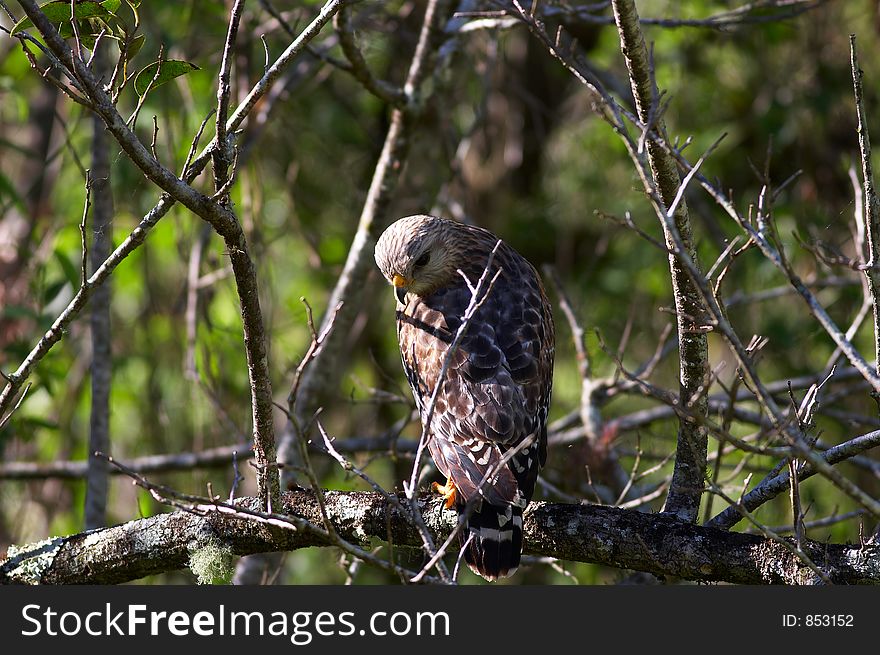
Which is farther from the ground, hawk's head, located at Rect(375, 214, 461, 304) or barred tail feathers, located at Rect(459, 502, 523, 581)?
hawk's head, located at Rect(375, 214, 461, 304)

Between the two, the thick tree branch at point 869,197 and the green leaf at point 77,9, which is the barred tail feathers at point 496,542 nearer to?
the thick tree branch at point 869,197

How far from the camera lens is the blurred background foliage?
526 cm

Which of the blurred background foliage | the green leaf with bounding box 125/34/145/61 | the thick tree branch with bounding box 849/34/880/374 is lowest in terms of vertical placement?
the thick tree branch with bounding box 849/34/880/374

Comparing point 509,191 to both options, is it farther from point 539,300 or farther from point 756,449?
point 756,449

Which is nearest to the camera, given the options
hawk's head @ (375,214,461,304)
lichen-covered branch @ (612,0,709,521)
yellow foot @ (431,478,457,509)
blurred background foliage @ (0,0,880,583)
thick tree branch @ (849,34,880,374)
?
thick tree branch @ (849,34,880,374)

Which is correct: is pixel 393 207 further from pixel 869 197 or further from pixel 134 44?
pixel 869 197

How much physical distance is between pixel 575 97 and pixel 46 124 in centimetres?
389

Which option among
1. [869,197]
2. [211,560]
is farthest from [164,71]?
[869,197]

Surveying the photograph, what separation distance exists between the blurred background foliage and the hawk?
95 centimetres

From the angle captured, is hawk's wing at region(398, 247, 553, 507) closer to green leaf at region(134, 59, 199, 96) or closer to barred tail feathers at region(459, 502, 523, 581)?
barred tail feathers at region(459, 502, 523, 581)

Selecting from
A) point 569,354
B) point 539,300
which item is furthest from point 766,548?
point 569,354

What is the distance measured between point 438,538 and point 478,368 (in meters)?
0.65

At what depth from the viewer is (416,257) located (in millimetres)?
3852

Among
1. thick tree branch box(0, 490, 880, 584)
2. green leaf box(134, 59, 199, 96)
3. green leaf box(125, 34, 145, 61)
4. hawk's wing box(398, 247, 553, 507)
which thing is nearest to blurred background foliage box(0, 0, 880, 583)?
hawk's wing box(398, 247, 553, 507)
